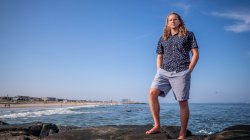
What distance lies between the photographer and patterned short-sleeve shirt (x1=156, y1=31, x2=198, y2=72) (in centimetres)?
446

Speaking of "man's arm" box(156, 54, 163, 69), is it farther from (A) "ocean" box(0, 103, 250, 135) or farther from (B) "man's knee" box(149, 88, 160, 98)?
(A) "ocean" box(0, 103, 250, 135)

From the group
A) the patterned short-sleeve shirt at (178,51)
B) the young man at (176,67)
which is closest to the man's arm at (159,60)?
the young man at (176,67)

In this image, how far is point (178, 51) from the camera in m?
4.52

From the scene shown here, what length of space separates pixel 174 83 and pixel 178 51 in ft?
1.98

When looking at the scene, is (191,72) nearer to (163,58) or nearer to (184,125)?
(163,58)

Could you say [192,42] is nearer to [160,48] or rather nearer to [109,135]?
[160,48]

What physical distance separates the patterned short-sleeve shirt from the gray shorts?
4.0 inches

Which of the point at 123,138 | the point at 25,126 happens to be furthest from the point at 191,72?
the point at 25,126

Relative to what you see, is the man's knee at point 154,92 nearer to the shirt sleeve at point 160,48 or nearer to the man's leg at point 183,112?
the man's leg at point 183,112

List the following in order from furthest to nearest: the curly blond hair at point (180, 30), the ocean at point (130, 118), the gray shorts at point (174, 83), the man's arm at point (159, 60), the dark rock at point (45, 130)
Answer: the ocean at point (130, 118) → the dark rock at point (45, 130) → the man's arm at point (159, 60) → the curly blond hair at point (180, 30) → the gray shorts at point (174, 83)

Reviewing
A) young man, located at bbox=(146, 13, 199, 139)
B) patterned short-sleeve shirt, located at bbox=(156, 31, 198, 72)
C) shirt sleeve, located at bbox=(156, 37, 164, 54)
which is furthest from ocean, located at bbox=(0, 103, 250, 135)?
patterned short-sleeve shirt, located at bbox=(156, 31, 198, 72)

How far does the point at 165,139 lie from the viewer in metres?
4.24

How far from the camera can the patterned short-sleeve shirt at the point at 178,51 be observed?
4.46 metres

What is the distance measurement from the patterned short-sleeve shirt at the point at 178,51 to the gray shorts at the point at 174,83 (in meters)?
0.10
